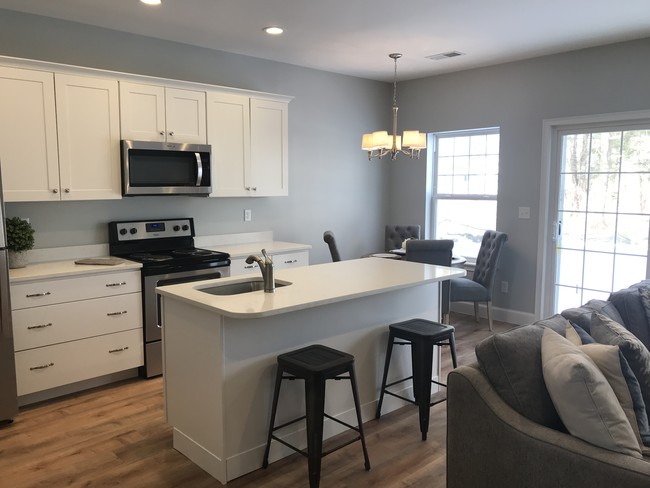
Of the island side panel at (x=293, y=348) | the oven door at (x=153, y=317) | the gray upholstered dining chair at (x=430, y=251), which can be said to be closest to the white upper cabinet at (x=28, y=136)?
the oven door at (x=153, y=317)

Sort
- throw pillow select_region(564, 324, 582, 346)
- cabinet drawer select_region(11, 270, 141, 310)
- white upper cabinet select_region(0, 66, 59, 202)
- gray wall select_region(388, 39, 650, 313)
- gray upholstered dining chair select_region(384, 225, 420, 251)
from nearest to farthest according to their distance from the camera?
throw pillow select_region(564, 324, 582, 346), cabinet drawer select_region(11, 270, 141, 310), white upper cabinet select_region(0, 66, 59, 202), gray wall select_region(388, 39, 650, 313), gray upholstered dining chair select_region(384, 225, 420, 251)

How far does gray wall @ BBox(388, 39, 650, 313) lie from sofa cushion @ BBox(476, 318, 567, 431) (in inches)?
141

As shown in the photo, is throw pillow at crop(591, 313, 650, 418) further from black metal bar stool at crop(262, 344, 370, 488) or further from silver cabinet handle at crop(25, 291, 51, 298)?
silver cabinet handle at crop(25, 291, 51, 298)

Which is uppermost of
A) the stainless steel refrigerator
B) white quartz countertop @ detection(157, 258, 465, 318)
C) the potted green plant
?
the potted green plant

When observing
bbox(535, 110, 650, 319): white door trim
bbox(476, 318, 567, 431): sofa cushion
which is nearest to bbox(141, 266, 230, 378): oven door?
bbox(476, 318, 567, 431): sofa cushion

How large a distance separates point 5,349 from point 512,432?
2920mm

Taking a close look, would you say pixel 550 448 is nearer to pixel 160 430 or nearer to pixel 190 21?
pixel 160 430

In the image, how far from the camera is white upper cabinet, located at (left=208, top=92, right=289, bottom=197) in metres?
4.64

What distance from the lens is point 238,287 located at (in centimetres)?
322

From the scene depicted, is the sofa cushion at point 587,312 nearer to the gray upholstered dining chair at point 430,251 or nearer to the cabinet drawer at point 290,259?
the gray upholstered dining chair at point 430,251

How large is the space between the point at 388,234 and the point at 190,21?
3217mm

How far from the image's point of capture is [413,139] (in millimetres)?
4602

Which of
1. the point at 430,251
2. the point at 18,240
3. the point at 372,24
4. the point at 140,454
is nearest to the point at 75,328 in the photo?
the point at 18,240

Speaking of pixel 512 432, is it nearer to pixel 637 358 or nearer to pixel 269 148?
pixel 637 358
